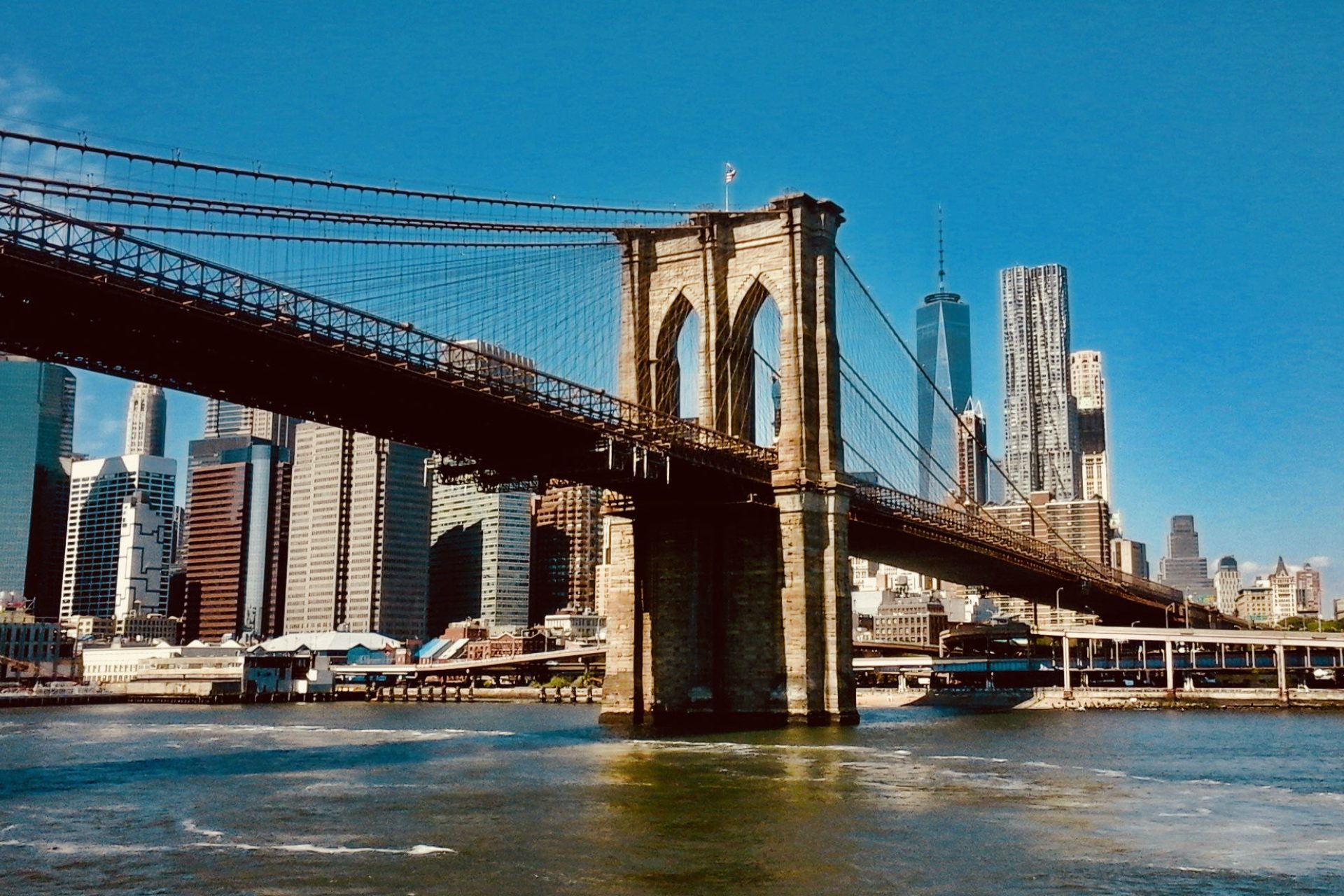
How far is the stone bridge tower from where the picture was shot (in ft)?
206

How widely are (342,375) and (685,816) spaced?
22365 millimetres

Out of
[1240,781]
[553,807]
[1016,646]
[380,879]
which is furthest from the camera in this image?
[1016,646]

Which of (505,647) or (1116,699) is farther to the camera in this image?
(505,647)

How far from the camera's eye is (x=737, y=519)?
65.8 metres

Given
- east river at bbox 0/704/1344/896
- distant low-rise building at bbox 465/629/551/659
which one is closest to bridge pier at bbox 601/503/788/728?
east river at bbox 0/704/1344/896

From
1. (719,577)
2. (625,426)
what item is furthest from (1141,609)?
(625,426)

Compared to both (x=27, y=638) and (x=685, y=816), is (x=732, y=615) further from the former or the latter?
(x=27, y=638)

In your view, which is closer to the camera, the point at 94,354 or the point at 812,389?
the point at 94,354

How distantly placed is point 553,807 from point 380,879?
9.98m

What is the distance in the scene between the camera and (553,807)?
34.7m

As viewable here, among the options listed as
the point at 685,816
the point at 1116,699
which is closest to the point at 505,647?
the point at 1116,699

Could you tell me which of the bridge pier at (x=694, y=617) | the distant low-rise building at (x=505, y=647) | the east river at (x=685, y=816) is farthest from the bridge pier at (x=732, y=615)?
the distant low-rise building at (x=505, y=647)

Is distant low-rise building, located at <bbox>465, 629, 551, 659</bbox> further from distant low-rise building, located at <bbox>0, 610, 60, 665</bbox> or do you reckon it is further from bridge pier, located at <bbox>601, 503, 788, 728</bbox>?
bridge pier, located at <bbox>601, 503, 788, 728</bbox>

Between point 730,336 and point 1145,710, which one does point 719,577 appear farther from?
point 1145,710
